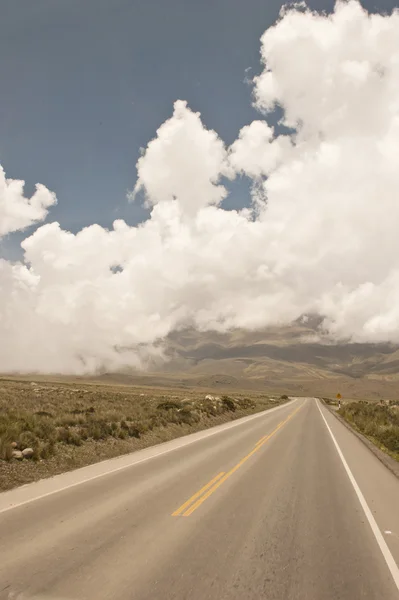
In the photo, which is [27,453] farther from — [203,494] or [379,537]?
[379,537]

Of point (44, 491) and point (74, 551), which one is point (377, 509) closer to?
point (74, 551)

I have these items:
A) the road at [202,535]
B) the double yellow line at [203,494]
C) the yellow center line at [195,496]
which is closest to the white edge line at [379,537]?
the road at [202,535]

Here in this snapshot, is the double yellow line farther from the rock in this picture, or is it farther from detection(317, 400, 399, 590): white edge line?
the rock

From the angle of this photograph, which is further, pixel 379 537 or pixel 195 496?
pixel 195 496

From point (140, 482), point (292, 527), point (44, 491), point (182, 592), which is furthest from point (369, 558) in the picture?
point (44, 491)

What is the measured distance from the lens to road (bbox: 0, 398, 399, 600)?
5.46 meters

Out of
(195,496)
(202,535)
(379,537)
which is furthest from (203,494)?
(379,537)

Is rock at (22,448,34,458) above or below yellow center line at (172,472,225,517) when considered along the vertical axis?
below

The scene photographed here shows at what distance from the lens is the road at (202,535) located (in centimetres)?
546

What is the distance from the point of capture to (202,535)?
7.30 meters

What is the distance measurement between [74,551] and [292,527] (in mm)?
4218

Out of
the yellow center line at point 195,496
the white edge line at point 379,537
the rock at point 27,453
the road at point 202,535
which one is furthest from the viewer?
the rock at point 27,453

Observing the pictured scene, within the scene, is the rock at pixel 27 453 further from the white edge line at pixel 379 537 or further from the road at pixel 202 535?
the white edge line at pixel 379 537

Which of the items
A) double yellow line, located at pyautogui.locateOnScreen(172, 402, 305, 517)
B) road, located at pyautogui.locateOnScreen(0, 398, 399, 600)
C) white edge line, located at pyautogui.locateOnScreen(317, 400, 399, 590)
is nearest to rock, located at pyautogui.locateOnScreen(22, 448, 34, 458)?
road, located at pyautogui.locateOnScreen(0, 398, 399, 600)
